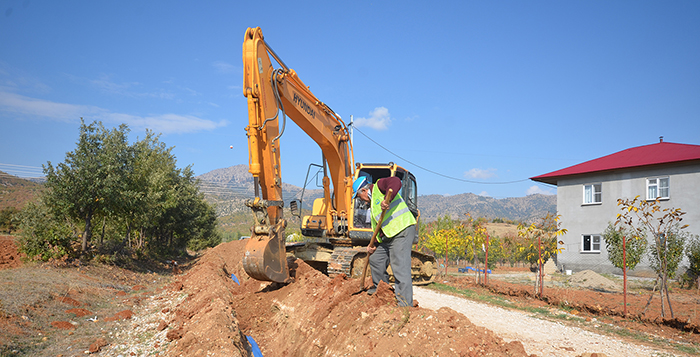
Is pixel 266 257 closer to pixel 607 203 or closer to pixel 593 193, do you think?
pixel 607 203

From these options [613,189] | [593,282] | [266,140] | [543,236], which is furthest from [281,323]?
[613,189]

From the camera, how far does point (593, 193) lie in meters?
23.2

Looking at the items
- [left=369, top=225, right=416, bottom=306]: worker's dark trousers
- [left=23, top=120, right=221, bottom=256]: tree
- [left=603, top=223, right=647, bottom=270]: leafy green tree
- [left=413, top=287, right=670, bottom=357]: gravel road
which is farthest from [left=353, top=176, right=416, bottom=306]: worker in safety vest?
[left=603, top=223, right=647, bottom=270]: leafy green tree

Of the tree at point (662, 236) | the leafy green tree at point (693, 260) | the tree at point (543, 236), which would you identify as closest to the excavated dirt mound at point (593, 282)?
the tree at point (662, 236)

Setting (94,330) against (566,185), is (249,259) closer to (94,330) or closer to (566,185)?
(94,330)

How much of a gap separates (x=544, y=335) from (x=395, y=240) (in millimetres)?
3613

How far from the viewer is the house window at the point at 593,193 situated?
2294cm

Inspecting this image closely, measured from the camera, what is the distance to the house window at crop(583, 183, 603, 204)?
2294 centimetres

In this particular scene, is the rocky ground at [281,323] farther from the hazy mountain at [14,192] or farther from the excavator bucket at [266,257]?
the hazy mountain at [14,192]

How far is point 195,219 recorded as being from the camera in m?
26.4

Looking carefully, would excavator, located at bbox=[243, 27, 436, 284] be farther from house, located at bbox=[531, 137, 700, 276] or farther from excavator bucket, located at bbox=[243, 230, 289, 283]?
house, located at bbox=[531, 137, 700, 276]

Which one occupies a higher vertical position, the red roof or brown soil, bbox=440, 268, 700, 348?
the red roof

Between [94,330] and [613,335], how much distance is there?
8.86 meters

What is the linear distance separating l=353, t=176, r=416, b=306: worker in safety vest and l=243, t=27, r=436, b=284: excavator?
2.10m
